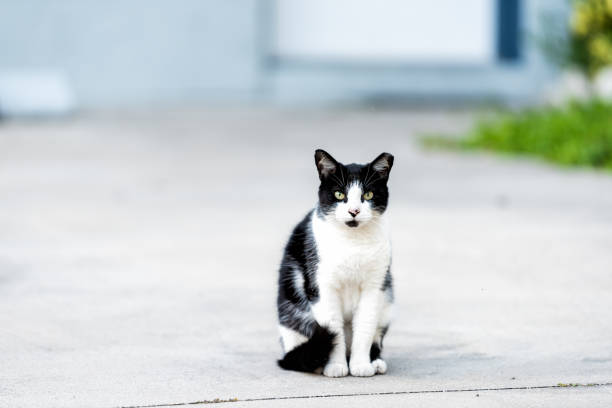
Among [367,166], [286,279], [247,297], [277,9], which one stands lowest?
[247,297]

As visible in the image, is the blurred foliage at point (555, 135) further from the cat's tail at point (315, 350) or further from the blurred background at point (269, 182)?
the cat's tail at point (315, 350)

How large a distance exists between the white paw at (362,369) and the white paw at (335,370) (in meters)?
0.03

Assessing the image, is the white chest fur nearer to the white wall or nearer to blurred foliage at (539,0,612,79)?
blurred foliage at (539,0,612,79)

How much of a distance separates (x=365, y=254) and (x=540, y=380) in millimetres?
802

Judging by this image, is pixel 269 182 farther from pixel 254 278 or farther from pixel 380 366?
pixel 380 366

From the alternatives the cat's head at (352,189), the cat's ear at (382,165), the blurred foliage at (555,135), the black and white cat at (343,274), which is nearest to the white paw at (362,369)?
the black and white cat at (343,274)

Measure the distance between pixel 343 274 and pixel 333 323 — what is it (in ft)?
0.63

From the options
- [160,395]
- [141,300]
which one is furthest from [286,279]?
[141,300]

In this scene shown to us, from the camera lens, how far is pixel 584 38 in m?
15.8

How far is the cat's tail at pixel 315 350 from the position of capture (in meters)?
3.81

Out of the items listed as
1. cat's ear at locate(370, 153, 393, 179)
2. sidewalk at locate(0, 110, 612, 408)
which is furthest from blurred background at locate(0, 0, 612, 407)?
cat's ear at locate(370, 153, 393, 179)

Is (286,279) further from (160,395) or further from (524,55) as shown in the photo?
(524,55)

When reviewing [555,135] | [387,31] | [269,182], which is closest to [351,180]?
[269,182]

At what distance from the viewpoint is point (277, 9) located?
16703 mm
